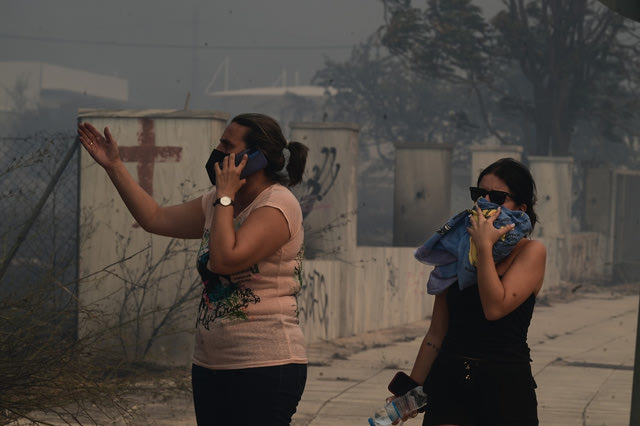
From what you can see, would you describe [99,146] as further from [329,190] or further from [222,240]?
[329,190]

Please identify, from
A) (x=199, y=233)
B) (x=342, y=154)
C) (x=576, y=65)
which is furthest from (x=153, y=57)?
(x=199, y=233)

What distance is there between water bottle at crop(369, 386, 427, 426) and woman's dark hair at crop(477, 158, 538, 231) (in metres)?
0.75

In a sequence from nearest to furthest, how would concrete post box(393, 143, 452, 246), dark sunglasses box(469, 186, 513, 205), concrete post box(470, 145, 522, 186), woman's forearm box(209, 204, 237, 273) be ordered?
woman's forearm box(209, 204, 237, 273), dark sunglasses box(469, 186, 513, 205), concrete post box(393, 143, 452, 246), concrete post box(470, 145, 522, 186)

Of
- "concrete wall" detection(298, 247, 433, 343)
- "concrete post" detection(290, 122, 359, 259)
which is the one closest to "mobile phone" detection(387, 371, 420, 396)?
"concrete wall" detection(298, 247, 433, 343)

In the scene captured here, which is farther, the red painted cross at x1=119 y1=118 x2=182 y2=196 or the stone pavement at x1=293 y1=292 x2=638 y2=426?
the red painted cross at x1=119 y1=118 x2=182 y2=196

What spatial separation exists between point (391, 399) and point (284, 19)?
93.0 metres

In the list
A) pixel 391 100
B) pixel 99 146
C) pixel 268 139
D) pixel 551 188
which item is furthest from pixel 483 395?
pixel 391 100

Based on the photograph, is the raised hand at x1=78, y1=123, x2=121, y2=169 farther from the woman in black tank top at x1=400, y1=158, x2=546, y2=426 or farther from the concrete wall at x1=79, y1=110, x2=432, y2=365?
the concrete wall at x1=79, y1=110, x2=432, y2=365

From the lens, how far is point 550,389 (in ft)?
29.2

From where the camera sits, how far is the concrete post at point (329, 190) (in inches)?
509

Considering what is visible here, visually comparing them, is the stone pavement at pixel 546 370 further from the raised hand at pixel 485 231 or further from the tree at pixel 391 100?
the tree at pixel 391 100

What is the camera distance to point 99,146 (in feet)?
12.6

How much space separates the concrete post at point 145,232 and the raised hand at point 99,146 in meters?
5.12

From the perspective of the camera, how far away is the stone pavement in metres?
7.64
